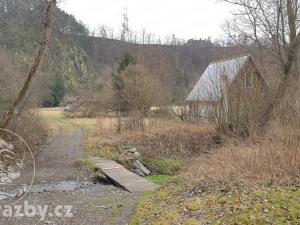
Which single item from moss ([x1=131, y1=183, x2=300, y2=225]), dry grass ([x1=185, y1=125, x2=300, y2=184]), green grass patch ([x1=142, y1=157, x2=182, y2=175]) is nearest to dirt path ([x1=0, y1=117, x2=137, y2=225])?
moss ([x1=131, y1=183, x2=300, y2=225])

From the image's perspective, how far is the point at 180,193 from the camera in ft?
25.5

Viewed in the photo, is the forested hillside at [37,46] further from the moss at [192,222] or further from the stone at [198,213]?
the moss at [192,222]

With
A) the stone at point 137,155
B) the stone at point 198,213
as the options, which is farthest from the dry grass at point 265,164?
the stone at point 137,155

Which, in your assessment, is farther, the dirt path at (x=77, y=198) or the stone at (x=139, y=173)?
the stone at (x=139, y=173)

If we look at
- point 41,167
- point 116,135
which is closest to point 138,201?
point 41,167

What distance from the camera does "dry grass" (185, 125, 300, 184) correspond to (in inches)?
295

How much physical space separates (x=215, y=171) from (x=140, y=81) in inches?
557

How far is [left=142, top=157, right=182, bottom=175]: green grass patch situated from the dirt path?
9.93ft

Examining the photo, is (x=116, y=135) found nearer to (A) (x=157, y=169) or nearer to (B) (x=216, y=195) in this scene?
(A) (x=157, y=169)

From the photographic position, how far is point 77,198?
8.30m

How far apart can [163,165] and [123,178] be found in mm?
4280

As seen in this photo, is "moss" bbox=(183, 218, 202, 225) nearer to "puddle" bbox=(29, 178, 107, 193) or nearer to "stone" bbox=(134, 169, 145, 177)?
"puddle" bbox=(29, 178, 107, 193)

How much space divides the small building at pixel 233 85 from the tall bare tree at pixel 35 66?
306 inches

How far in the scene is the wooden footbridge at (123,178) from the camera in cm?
911
